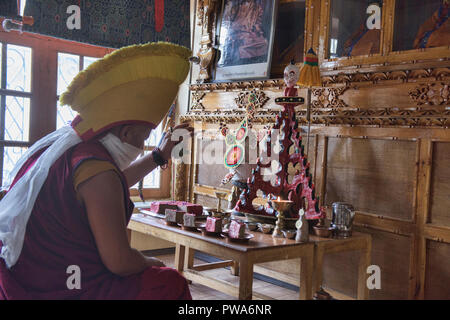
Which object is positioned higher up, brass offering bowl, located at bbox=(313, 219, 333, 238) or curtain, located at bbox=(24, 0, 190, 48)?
curtain, located at bbox=(24, 0, 190, 48)

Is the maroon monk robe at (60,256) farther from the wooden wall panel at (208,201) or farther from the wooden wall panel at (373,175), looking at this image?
the wooden wall panel at (208,201)

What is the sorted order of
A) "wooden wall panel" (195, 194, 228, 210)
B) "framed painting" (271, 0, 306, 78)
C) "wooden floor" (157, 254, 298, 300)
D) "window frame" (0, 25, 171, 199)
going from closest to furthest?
"wooden floor" (157, 254, 298, 300) → "framed painting" (271, 0, 306, 78) → "window frame" (0, 25, 171, 199) → "wooden wall panel" (195, 194, 228, 210)

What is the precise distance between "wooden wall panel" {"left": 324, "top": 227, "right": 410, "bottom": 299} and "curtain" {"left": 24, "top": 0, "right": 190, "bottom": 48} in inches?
109

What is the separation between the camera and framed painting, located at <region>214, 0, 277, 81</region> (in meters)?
3.99

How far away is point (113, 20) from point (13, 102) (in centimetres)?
119

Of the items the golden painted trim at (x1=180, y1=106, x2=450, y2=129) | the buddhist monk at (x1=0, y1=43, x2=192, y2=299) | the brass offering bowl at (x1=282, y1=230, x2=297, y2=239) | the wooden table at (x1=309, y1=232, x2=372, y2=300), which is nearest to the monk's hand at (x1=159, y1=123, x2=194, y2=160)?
the buddhist monk at (x1=0, y1=43, x2=192, y2=299)

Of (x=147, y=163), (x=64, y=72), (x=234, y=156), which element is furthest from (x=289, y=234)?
(x=64, y=72)

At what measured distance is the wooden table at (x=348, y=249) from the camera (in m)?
2.72

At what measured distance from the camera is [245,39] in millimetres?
4191

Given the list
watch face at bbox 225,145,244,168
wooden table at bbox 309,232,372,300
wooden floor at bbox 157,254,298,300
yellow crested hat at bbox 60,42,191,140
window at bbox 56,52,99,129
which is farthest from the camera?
window at bbox 56,52,99,129

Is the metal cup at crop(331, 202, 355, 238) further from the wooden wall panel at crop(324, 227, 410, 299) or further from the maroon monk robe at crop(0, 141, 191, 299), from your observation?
the maroon monk robe at crop(0, 141, 191, 299)
